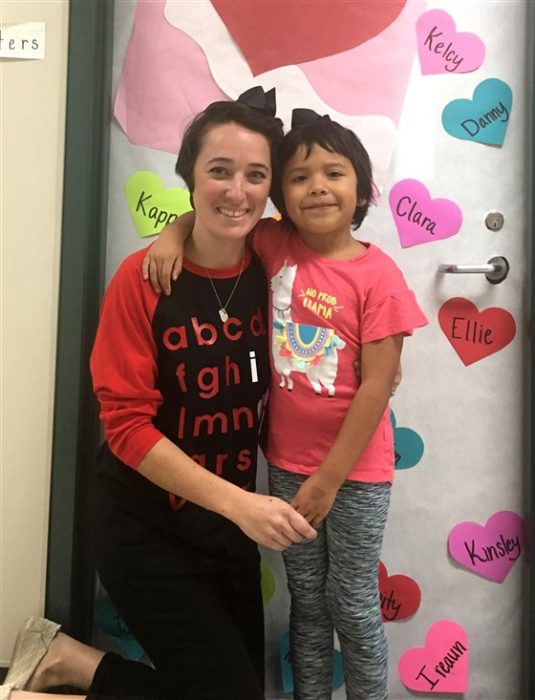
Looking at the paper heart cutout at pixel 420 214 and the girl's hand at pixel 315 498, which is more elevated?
the paper heart cutout at pixel 420 214

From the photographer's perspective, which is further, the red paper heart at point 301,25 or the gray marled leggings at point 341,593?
the red paper heart at point 301,25

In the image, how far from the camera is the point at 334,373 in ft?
3.43

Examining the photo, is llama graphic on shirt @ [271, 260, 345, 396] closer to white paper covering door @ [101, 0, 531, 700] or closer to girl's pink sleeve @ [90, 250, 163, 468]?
girl's pink sleeve @ [90, 250, 163, 468]

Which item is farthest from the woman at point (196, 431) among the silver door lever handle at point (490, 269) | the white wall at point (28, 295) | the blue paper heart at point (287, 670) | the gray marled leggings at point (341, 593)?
the silver door lever handle at point (490, 269)

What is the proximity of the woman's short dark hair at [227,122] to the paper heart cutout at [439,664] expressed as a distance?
3.71 ft

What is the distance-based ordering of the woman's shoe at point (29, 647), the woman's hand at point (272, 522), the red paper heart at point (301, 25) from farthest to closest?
the red paper heart at point (301, 25) → the woman's shoe at point (29, 647) → the woman's hand at point (272, 522)

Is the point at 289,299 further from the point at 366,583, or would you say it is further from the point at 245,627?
the point at 245,627

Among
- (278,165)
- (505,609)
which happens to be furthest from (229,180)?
(505,609)

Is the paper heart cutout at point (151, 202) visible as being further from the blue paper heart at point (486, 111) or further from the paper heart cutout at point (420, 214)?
the blue paper heart at point (486, 111)

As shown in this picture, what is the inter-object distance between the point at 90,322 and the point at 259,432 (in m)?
0.45

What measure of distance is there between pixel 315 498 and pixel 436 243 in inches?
26.8

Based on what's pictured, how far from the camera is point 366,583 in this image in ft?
3.54

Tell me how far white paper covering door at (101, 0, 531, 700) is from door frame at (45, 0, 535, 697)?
114 millimetres

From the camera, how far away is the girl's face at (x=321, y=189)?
1.03 metres
